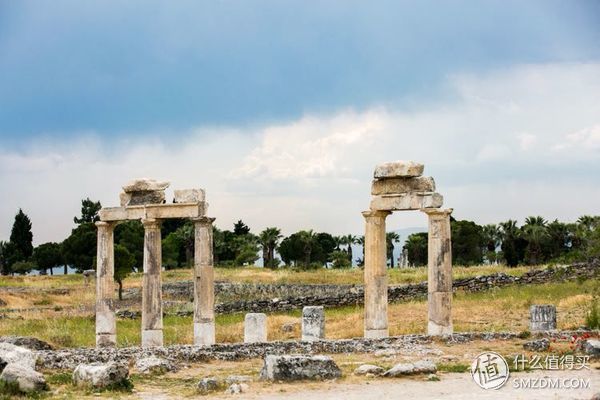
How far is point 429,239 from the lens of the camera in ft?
98.3

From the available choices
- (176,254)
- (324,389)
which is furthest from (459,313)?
(176,254)

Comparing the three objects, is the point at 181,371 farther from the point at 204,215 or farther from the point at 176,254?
the point at 176,254

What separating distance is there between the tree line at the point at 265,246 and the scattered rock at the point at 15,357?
61.3m

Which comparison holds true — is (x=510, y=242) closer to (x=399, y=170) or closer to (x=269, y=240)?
(x=269, y=240)

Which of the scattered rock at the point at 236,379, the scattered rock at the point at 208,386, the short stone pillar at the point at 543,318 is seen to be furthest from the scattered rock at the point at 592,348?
the scattered rock at the point at 208,386

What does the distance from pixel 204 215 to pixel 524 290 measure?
68.3ft

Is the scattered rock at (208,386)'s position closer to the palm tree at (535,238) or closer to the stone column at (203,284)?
the stone column at (203,284)

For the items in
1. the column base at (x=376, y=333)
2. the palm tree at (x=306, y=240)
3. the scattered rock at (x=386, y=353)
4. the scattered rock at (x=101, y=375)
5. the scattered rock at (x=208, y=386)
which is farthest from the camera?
the palm tree at (x=306, y=240)

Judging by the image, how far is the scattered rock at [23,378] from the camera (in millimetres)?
18656

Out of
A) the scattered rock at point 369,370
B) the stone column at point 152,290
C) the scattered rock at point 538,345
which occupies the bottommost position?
the scattered rock at point 369,370

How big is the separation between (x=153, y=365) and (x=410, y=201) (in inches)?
424

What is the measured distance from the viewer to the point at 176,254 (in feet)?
313

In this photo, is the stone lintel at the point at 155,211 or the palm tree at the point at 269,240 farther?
the palm tree at the point at 269,240

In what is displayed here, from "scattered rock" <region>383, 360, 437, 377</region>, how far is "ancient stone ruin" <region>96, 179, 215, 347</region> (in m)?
11.1
